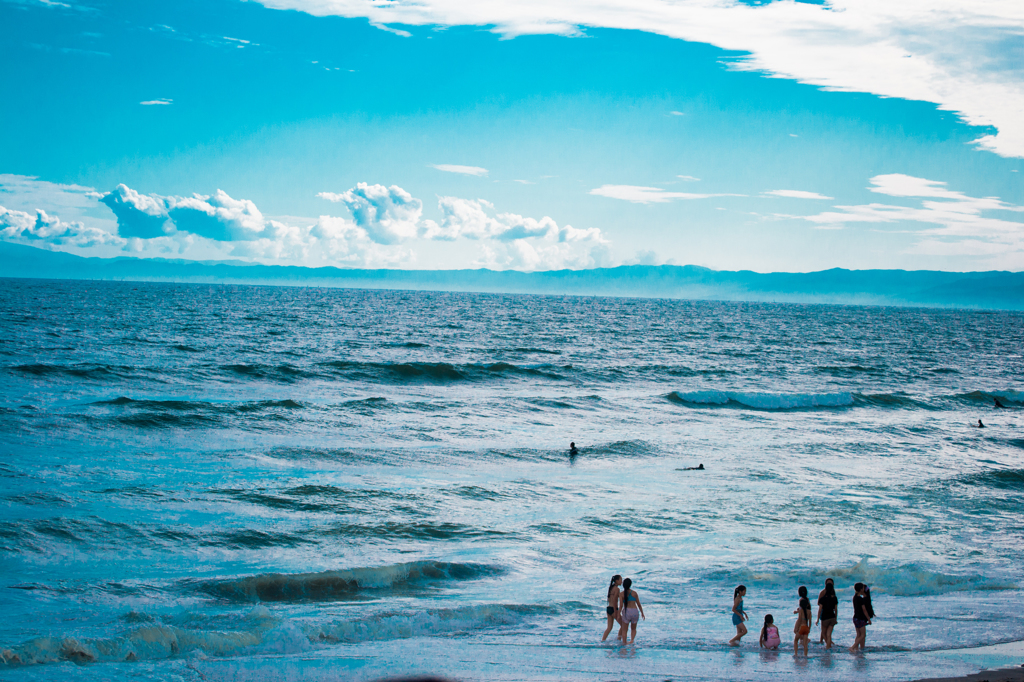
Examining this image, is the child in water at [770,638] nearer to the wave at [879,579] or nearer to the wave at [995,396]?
the wave at [879,579]

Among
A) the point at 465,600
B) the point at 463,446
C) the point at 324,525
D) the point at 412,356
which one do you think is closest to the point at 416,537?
the point at 324,525

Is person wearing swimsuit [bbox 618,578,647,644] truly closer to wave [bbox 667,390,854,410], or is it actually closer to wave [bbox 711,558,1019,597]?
wave [bbox 711,558,1019,597]

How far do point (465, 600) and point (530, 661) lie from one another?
9.10 feet

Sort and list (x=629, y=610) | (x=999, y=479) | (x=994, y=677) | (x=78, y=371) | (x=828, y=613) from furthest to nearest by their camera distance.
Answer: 1. (x=78, y=371)
2. (x=999, y=479)
3. (x=828, y=613)
4. (x=629, y=610)
5. (x=994, y=677)

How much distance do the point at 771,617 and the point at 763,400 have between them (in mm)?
29643

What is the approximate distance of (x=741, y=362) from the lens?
5731 cm

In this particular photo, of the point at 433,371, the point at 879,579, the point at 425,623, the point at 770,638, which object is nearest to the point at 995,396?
the point at 433,371

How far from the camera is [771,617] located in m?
11.8

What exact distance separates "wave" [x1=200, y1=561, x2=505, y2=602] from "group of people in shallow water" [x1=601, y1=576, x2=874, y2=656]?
344 centimetres

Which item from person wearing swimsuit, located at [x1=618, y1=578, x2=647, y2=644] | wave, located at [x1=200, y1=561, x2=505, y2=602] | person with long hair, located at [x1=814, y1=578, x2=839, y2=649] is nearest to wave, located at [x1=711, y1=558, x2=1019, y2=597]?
person with long hair, located at [x1=814, y1=578, x2=839, y2=649]

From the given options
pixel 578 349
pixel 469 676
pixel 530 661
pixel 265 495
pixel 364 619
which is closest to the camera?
pixel 469 676

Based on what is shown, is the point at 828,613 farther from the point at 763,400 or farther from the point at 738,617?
the point at 763,400

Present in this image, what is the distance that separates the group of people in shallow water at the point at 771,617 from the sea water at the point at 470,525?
242mm

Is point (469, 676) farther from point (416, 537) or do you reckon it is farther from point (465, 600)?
point (416, 537)
